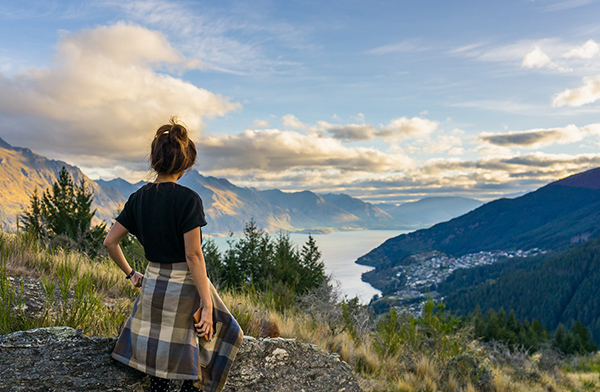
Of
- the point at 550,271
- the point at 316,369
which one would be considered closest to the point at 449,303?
the point at 550,271

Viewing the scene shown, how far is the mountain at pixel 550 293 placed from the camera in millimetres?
103750

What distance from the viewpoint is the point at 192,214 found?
2242 mm

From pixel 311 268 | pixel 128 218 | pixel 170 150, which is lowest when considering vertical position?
pixel 311 268

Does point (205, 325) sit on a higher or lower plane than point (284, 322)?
higher

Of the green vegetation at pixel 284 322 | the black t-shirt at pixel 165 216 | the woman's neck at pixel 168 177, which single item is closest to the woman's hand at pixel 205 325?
the black t-shirt at pixel 165 216

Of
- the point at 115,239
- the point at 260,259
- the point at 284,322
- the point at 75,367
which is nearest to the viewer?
the point at 115,239

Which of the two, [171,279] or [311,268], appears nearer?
[171,279]

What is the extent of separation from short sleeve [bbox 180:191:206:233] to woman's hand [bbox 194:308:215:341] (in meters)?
0.54

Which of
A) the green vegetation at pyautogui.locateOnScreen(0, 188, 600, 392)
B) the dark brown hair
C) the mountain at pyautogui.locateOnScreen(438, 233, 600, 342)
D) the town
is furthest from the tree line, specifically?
the town

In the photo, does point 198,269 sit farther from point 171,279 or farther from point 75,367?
point 75,367

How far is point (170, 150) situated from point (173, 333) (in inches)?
45.0

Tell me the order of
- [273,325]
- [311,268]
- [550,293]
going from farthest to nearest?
[550,293], [311,268], [273,325]

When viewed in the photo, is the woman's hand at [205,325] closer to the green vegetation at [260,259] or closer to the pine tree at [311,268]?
the green vegetation at [260,259]

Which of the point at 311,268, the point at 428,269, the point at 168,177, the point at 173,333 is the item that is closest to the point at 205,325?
the point at 173,333
